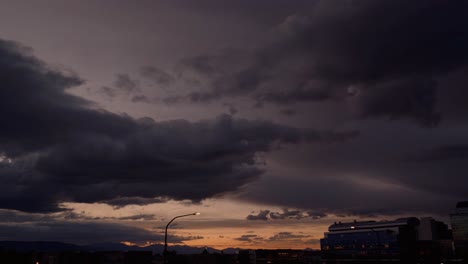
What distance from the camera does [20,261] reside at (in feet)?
419
